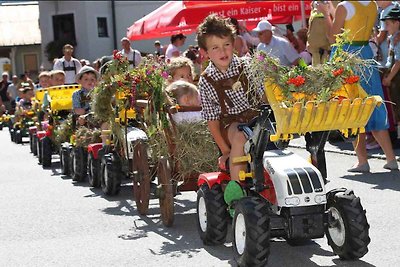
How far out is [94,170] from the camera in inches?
403

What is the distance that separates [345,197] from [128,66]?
14.2ft

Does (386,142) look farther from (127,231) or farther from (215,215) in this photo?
(215,215)

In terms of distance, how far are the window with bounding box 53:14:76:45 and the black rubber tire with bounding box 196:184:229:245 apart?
41708 millimetres

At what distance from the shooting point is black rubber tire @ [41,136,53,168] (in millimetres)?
13523

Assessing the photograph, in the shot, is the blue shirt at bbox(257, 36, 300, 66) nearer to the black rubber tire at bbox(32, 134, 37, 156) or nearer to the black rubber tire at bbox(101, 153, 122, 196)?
the black rubber tire at bbox(32, 134, 37, 156)

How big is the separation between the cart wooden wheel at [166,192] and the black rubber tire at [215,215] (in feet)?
2.69

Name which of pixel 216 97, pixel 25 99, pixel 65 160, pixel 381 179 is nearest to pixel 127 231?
pixel 216 97

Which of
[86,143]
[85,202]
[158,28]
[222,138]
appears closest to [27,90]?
[158,28]

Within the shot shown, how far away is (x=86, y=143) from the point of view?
11.1 metres

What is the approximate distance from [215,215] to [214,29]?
4.82 feet

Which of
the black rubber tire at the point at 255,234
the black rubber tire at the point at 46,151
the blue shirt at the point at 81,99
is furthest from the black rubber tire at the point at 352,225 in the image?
the black rubber tire at the point at 46,151

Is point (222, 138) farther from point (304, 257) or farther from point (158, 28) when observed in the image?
point (158, 28)

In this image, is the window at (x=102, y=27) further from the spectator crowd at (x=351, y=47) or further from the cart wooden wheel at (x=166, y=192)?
the cart wooden wheel at (x=166, y=192)

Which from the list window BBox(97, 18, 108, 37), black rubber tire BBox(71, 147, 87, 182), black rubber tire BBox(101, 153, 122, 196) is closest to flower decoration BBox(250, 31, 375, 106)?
black rubber tire BBox(101, 153, 122, 196)
